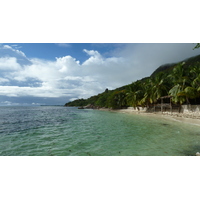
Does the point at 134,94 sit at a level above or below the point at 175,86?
above

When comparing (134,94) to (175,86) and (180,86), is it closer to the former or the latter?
(175,86)

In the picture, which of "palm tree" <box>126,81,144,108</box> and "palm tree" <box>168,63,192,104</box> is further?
"palm tree" <box>126,81,144,108</box>

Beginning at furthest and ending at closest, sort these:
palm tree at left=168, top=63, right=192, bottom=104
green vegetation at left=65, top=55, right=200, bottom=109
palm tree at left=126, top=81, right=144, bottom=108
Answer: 1. palm tree at left=126, top=81, right=144, bottom=108
2. palm tree at left=168, top=63, right=192, bottom=104
3. green vegetation at left=65, top=55, right=200, bottom=109

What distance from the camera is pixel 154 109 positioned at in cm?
2838

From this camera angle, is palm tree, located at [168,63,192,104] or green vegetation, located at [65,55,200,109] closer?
green vegetation, located at [65,55,200,109]

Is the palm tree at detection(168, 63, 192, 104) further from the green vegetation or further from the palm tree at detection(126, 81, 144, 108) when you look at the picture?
the palm tree at detection(126, 81, 144, 108)

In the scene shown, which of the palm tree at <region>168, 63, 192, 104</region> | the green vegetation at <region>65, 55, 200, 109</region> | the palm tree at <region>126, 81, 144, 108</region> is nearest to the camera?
the green vegetation at <region>65, 55, 200, 109</region>

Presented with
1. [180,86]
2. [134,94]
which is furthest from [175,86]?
[134,94]

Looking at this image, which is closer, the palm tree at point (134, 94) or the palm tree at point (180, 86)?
the palm tree at point (180, 86)

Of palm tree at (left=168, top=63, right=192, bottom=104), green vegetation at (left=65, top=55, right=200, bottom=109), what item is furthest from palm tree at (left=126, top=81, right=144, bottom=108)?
palm tree at (left=168, top=63, right=192, bottom=104)

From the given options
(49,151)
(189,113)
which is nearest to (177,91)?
(189,113)

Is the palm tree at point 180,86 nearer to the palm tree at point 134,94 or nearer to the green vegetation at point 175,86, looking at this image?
the green vegetation at point 175,86

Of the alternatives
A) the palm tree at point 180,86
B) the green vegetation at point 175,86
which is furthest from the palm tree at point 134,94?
the palm tree at point 180,86

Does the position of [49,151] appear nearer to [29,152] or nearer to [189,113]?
[29,152]
